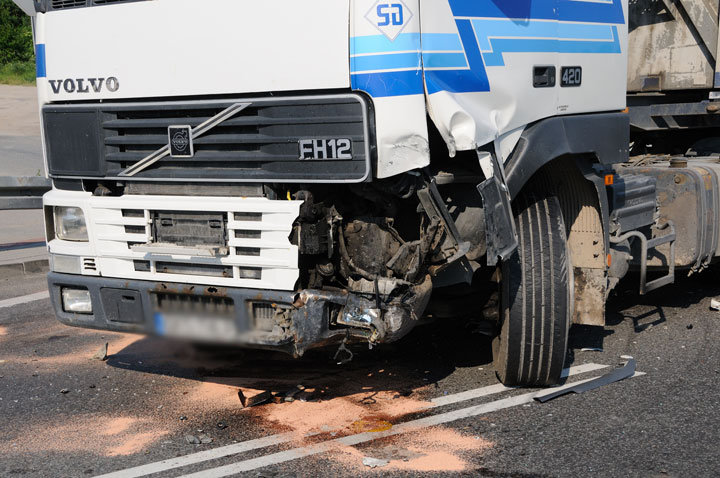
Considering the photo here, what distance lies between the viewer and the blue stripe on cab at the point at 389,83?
3.78m

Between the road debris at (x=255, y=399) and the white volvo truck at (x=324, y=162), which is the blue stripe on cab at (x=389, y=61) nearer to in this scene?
the white volvo truck at (x=324, y=162)

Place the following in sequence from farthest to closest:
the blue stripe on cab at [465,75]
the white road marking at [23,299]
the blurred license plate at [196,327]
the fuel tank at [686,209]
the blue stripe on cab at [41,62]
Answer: the white road marking at [23,299], the fuel tank at [686,209], the blue stripe on cab at [41,62], the blurred license plate at [196,327], the blue stripe on cab at [465,75]

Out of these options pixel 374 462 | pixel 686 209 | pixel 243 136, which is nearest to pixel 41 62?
pixel 243 136

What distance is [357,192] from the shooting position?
401cm

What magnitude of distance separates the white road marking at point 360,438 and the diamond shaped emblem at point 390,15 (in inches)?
77.7

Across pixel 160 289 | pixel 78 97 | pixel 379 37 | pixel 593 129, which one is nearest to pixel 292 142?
pixel 379 37

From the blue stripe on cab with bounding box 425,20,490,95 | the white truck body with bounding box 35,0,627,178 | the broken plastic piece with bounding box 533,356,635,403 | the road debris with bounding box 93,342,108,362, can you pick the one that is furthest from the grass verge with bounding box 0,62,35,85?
the blue stripe on cab with bounding box 425,20,490,95

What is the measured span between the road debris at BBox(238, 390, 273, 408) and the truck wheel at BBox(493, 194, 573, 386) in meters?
1.36

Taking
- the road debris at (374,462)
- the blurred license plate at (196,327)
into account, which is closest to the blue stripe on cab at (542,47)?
the blurred license plate at (196,327)

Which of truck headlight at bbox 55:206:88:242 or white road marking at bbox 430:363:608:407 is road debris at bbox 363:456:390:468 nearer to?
white road marking at bbox 430:363:608:407

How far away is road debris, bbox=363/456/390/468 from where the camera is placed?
153 inches

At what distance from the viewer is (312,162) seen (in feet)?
13.0

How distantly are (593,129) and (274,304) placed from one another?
2.11m

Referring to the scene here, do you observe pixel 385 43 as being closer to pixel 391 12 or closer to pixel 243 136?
pixel 391 12
